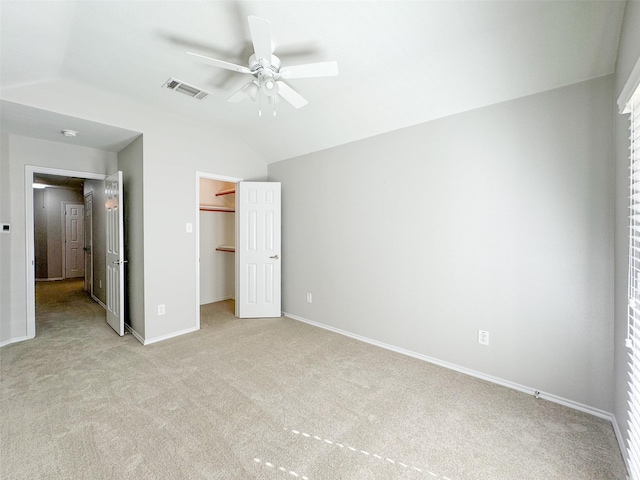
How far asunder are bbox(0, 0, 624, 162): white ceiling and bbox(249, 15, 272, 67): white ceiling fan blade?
0.23 m

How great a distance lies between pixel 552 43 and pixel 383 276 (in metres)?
2.35

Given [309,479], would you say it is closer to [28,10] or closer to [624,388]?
[624,388]

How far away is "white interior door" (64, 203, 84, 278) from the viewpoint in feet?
23.8

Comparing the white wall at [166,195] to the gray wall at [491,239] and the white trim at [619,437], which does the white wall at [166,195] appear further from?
the white trim at [619,437]

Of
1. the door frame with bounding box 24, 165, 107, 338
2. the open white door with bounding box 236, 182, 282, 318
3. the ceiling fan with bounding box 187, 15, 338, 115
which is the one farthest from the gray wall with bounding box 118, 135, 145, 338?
the ceiling fan with bounding box 187, 15, 338, 115

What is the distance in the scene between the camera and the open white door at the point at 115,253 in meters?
3.37

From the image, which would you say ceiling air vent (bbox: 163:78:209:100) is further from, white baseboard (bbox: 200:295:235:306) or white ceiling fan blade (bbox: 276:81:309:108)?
white baseboard (bbox: 200:295:235:306)

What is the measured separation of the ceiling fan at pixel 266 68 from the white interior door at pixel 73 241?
761 cm

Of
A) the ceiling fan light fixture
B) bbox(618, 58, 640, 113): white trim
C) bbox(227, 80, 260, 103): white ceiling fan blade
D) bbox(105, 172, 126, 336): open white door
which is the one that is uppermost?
bbox(227, 80, 260, 103): white ceiling fan blade

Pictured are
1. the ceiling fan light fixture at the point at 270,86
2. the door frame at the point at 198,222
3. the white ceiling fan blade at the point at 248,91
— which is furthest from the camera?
the door frame at the point at 198,222

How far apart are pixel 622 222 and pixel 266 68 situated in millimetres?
2580

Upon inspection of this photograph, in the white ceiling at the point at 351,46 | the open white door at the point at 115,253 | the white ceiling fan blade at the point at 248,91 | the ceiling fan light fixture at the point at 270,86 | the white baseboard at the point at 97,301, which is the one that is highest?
the white ceiling at the point at 351,46

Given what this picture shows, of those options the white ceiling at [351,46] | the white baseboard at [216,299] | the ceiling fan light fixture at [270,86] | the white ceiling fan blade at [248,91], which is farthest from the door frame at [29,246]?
the ceiling fan light fixture at [270,86]

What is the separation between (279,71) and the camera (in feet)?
6.72
